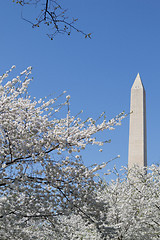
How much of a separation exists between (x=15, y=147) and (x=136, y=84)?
51.8ft

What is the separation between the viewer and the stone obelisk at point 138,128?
19.3 m

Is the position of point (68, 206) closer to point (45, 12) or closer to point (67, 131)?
point (67, 131)

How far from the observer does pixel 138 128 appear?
64.3ft

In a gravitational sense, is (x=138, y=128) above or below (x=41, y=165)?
above

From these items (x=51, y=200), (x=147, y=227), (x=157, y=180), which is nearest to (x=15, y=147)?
(x=51, y=200)

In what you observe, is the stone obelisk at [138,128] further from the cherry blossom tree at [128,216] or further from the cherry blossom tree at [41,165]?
the cherry blossom tree at [41,165]

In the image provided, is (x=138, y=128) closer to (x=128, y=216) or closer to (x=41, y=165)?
(x=128, y=216)

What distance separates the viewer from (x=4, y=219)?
4.91 meters

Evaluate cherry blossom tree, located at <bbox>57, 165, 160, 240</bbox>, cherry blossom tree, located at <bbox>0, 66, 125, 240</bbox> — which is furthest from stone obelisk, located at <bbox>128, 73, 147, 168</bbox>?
cherry blossom tree, located at <bbox>0, 66, 125, 240</bbox>

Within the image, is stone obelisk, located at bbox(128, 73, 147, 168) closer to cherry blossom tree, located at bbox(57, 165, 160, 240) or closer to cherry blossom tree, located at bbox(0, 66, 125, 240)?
cherry blossom tree, located at bbox(57, 165, 160, 240)

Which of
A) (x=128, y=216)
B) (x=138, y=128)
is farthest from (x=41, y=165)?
(x=138, y=128)

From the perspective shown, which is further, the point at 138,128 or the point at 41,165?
the point at 138,128

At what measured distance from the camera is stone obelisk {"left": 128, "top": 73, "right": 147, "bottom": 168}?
63.5ft

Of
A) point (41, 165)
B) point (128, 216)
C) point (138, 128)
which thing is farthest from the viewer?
point (138, 128)
